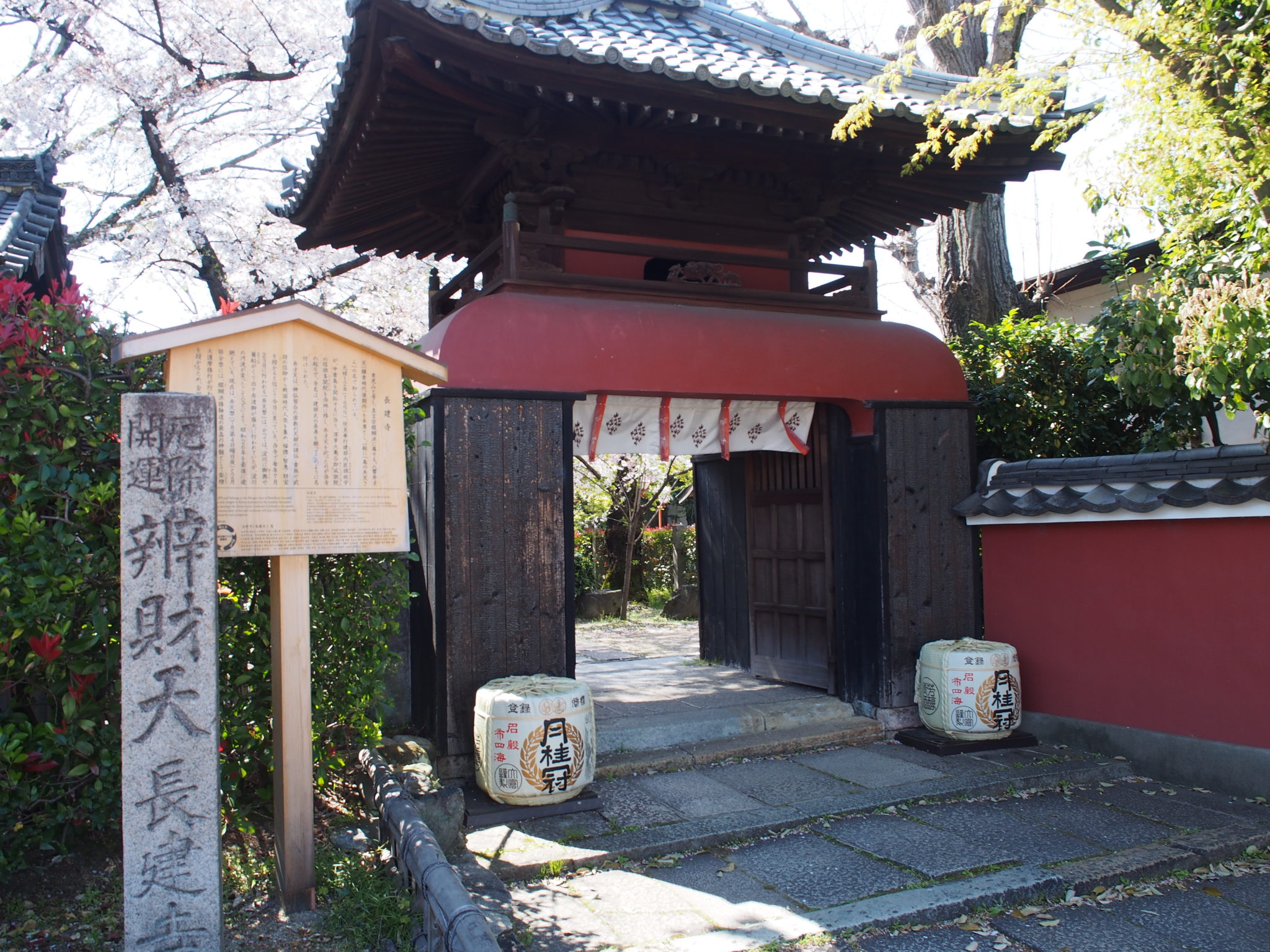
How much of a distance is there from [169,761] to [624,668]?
7.36 metres

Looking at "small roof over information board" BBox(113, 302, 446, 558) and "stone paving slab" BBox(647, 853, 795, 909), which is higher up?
"small roof over information board" BBox(113, 302, 446, 558)

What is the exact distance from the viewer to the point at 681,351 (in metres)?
6.77

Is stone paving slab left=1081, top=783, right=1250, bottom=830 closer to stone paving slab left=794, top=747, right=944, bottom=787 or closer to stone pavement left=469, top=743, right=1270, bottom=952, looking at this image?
stone pavement left=469, top=743, right=1270, bottom=952

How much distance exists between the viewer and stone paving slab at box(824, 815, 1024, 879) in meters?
4.82

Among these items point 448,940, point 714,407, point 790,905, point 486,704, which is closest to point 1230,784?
point 790,905

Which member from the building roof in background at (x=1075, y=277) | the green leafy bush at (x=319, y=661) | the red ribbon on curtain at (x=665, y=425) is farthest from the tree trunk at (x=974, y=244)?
the green leafy bush at (x=319, y=661)

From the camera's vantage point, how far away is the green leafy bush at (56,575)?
13.1 feet

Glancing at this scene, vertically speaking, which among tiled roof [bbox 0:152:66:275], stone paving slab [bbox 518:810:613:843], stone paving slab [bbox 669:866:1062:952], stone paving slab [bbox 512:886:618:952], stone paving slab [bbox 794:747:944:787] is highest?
tiled roof [bbox 0:152:66:275]

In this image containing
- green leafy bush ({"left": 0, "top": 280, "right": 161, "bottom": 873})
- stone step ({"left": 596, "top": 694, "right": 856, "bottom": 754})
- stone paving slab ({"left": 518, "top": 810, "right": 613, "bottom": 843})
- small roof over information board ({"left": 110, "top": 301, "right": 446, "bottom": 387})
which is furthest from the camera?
stone step ({"left": 596, "top": 694, "right": 856, "bottom": 754})

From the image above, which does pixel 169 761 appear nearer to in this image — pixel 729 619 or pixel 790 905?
pixel 790 905

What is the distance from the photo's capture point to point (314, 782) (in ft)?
17.0

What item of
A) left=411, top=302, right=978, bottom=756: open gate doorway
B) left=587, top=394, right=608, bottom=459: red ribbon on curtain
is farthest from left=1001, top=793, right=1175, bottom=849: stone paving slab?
left=587, top=394, right=608, bottom=459: red ribbon on curtain

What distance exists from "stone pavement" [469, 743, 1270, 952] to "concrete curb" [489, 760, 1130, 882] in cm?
1

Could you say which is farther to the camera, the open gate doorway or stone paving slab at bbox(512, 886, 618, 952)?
the open gate doorway
